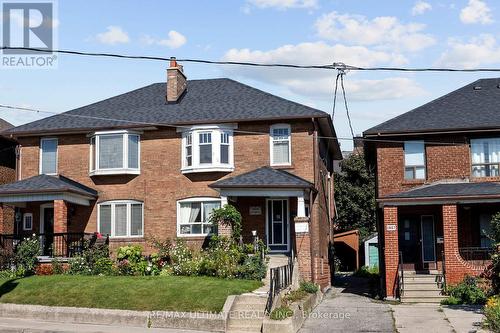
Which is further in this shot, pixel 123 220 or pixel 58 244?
pixel 123 220

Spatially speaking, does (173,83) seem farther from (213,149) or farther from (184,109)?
(213,149)

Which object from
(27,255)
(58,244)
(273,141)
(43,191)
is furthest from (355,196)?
(27,255)

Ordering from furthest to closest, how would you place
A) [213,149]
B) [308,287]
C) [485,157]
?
[213,149], [485,157], [308,287]

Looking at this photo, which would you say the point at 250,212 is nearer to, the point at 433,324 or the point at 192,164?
the point at 192,164

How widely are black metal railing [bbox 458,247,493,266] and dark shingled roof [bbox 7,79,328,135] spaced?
7228 millimetres

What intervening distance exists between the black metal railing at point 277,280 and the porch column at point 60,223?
9.22 metres

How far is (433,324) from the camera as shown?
1672 cm

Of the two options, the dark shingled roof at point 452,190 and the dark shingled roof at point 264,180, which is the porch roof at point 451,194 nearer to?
the dark shingled roof at point 452,190

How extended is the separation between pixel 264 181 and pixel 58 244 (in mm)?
8276

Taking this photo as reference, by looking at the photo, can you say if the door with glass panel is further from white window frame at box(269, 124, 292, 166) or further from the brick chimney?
the brick chimney

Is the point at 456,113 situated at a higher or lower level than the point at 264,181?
higher

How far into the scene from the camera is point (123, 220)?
27.4m

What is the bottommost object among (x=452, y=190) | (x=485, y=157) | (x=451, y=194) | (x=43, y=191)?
(x=451, y=194)

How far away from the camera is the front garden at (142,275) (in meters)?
17.4
